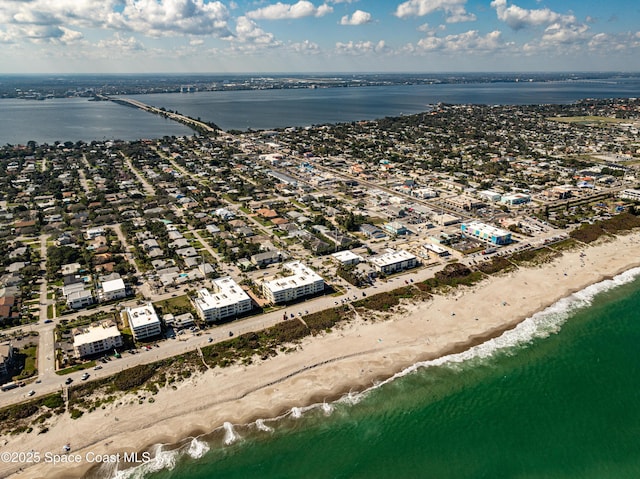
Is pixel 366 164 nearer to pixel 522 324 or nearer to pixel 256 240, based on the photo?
pixel 256 240

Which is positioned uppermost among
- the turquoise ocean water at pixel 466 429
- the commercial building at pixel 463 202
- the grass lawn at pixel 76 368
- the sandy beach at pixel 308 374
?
the commercial building at pixel 463 202

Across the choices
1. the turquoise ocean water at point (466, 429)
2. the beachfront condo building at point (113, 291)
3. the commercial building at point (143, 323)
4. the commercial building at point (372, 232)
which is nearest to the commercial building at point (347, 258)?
the commercial building at point (372, 232)

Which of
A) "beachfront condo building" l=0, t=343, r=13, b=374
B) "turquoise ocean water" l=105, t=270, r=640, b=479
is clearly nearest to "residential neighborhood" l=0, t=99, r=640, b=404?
"beachfront condo building" l=0, t=343, r=13, b=374

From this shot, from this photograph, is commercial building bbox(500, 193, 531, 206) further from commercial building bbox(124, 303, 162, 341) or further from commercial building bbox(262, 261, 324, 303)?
commercial building bbox(124, 303, 162, 341)

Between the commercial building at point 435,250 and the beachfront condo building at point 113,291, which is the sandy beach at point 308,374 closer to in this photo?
the commercial building at point 435,250

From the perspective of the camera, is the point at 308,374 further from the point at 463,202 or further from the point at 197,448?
the point at 463,202

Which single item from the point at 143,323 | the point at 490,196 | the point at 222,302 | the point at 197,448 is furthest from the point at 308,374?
the point at 490,196
